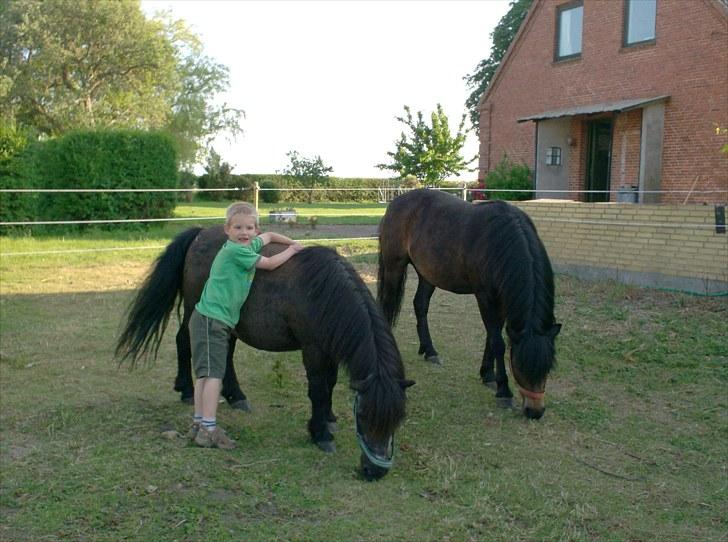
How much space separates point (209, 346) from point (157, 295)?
2.84 ft

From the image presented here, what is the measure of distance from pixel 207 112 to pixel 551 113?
27.8 meters

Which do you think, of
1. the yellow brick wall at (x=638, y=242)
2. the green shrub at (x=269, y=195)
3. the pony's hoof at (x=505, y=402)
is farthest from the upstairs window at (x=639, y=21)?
the green shrub at (x=269, y=195)

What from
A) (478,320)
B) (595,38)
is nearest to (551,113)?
(595,38)

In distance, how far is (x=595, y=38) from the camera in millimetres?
18000

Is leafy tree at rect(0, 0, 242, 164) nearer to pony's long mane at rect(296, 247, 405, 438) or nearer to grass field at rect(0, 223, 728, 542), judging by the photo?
grass field at rect(0, 223, 728, 542)

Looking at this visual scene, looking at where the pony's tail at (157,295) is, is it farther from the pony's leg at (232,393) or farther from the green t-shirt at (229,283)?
the green t-shirt at (229,283)

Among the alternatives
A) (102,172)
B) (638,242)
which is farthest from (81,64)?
(638,242)

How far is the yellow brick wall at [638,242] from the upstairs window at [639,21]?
8.20 metres

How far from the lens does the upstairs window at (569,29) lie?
1891 centimetres

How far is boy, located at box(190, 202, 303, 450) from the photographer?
154 inches

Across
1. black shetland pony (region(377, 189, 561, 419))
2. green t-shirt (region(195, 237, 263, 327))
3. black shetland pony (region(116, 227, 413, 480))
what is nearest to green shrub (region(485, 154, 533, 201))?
black shetland pony (region(377, 189, 561, 419))

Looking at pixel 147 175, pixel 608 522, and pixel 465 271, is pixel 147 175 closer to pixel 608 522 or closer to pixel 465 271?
pixel 465 271

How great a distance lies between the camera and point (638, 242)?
9.46 m

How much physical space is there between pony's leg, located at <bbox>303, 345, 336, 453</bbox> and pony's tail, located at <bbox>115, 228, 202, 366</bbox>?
121cm
